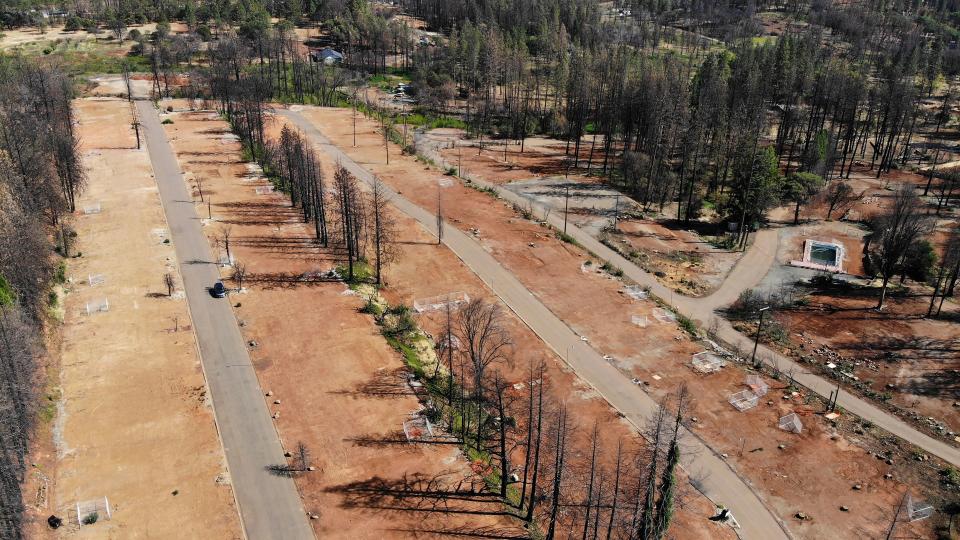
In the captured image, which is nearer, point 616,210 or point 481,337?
point 481,337

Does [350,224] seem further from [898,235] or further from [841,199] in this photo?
[841,199]

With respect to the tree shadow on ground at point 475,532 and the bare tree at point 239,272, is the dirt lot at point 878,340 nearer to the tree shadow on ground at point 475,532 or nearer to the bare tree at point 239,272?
the tree shadow on ground at point 475,532

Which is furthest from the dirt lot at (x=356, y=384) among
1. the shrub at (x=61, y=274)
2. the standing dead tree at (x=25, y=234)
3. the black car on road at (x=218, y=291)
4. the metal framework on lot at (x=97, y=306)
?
the standing dead tree at (x=25, y=234)

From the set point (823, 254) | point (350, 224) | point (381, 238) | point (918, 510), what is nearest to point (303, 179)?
point (350, 224)

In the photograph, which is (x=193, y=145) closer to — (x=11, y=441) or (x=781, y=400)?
(x=11, y=441)

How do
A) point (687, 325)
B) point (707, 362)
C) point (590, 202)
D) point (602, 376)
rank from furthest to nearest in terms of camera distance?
1. point (590, 202)
2. point (687, 325)
3. point (707, 362)
4. point (602, 376)

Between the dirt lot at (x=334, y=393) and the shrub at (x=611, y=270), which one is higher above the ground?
the shrub at (x=611, y=270)
